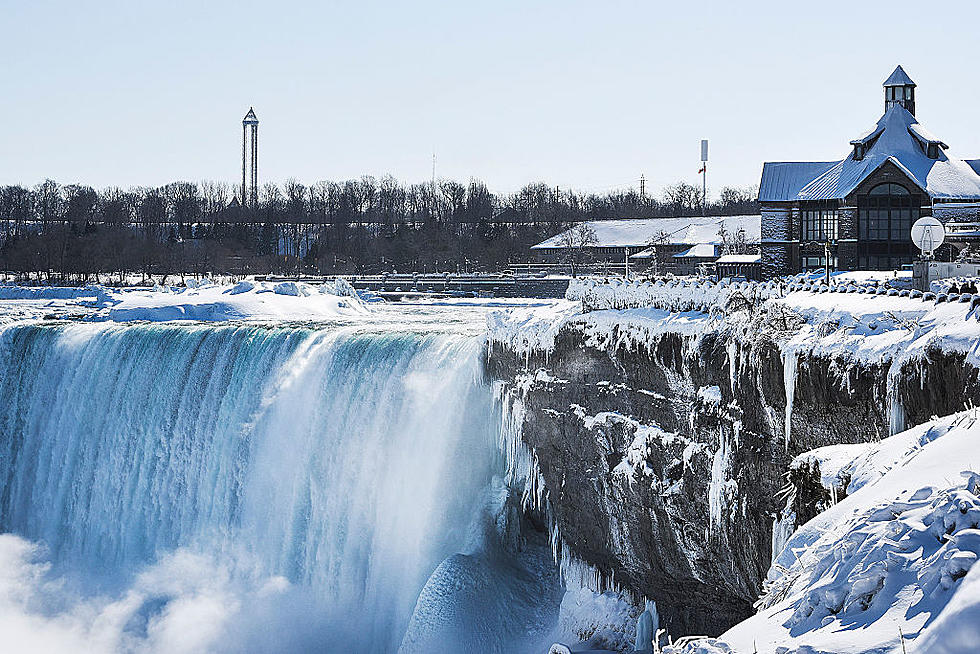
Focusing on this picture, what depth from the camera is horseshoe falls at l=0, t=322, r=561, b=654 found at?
19.2 meters

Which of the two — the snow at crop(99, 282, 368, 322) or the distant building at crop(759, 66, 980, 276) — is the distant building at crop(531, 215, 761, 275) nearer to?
the distant building at crop(759, 66, 980, 276)

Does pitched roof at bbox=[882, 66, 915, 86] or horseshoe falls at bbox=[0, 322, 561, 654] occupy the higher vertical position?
pitched roof at bbox=[882, 66, 915, 86]

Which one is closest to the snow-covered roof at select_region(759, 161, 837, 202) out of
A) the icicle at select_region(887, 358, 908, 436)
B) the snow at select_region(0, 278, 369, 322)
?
A: the snow at select_region(0, 278, 369, 322)

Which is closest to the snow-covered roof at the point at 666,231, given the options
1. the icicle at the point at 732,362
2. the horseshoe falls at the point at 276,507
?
the horseshoe falls at the point at 276,507

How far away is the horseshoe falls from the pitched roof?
23.5m

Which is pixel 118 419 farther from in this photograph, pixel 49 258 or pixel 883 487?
pixel 49 258

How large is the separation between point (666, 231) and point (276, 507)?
55.5 metres

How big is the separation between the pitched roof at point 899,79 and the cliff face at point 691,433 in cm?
2405

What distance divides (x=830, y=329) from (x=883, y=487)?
7.48 m

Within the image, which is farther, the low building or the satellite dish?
the low building

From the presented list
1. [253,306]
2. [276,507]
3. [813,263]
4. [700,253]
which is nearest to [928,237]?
[276,507]

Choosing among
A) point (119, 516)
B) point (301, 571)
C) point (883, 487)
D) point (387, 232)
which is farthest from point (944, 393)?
point (387, 232)

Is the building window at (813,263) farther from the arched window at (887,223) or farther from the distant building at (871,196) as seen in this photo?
the arched window at (887,223)

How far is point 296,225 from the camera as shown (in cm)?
8950
